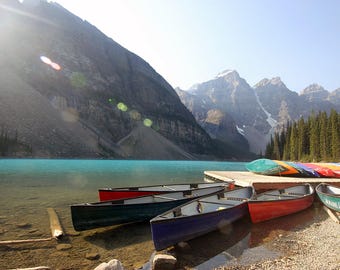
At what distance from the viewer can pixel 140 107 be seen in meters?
192

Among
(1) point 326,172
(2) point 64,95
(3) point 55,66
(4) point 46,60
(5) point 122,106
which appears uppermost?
(4) point 46,60

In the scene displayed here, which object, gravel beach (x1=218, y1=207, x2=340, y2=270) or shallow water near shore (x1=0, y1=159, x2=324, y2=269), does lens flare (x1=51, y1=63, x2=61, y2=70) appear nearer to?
shallow water near shore (x1=0, y1=159, x2=324, y2=269)

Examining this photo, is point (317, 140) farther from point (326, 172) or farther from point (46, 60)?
point (46, 60)

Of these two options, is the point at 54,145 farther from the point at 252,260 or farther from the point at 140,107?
the point at 252,260

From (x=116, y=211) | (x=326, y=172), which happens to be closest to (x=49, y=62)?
(x=326, y=172)

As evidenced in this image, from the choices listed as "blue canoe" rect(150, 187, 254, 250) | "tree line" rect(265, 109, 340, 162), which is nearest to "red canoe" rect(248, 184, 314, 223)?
"blue canoe" rect(150, 187, 254, 250)

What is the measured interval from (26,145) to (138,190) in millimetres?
96518

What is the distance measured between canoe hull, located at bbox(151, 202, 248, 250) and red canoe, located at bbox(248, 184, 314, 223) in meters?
1.53

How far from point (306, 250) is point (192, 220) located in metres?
4.78

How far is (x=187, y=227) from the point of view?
11.2 m

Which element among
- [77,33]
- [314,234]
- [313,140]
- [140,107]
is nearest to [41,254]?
[314,234]

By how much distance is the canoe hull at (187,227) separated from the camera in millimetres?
10258

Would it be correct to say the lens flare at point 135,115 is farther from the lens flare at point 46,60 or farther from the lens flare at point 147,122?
the lens flare at point 46,60

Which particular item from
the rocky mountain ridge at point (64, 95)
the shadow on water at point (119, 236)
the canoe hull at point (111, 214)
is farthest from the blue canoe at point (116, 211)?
the rocky mountain ridge at point (64, 95)
